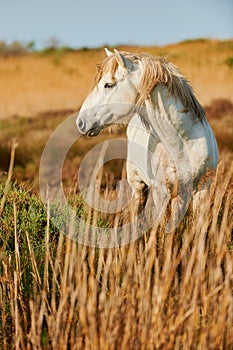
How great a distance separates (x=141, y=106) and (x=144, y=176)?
0.72 meters

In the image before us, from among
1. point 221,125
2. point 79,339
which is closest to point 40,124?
point 221,125

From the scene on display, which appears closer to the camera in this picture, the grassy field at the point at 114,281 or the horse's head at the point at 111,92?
the grassy field at the point at 114,281

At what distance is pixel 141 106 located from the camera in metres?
3.12

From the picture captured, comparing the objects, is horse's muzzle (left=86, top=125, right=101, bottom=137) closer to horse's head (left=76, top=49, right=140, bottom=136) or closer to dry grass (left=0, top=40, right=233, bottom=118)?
horse's head (left=76, top=49, right=140, bottom=136)

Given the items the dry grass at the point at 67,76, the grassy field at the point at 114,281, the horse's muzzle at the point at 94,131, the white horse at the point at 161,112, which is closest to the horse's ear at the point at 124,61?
the white horse at the point at 161,112

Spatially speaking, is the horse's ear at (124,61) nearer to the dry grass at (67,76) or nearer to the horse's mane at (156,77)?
the horse's mane at (156,77)

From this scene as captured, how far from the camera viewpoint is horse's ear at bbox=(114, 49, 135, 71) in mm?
2996

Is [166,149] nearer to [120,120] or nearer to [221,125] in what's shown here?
[120,120]

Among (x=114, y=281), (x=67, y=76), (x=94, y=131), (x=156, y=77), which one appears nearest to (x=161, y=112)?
(x=156, y=77)

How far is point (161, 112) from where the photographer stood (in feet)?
10.3

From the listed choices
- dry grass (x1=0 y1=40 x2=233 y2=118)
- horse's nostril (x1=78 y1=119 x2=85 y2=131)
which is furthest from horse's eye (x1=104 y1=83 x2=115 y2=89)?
dry grass (x1=0 y1=40 x2=233 y2=118)

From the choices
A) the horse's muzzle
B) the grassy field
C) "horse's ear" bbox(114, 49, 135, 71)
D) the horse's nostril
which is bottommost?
the grassy field

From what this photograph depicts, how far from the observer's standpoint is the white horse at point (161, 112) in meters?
3.05

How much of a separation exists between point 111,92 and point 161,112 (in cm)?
33
